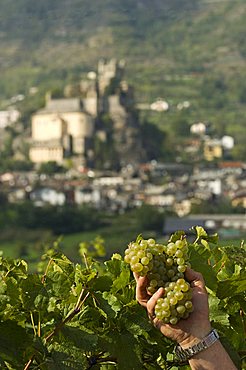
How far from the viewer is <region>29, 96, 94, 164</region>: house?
4847 cm

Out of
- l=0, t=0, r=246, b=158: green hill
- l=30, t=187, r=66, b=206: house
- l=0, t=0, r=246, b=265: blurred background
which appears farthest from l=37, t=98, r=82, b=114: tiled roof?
l=30, t=187, r=66, b=206: house

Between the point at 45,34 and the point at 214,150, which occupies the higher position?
the point at 45,34

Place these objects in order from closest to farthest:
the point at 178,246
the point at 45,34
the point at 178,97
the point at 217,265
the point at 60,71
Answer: the point at 178,246
the point at 217,265
the point at 178,97
the point at 60,71
the point at 45,34

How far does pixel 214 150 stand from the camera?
55.5 meters

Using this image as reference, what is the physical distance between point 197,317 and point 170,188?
41.8m

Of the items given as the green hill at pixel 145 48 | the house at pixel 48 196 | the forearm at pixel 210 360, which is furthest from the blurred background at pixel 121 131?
the forearm at pixel 210 360

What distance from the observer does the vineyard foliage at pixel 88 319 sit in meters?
1.10

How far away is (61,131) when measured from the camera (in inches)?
1999

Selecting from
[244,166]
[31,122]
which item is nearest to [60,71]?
[31,122]

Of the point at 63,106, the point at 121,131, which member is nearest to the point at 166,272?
the point at 121,131

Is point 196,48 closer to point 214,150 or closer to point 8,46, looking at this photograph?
point 8,46

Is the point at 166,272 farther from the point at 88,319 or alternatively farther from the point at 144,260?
the point at 88,319

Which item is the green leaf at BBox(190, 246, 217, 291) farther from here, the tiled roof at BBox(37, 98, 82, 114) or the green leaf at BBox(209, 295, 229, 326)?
the tiled roof at BBox(37, 98, 82, 114)

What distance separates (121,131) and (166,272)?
48.4m
